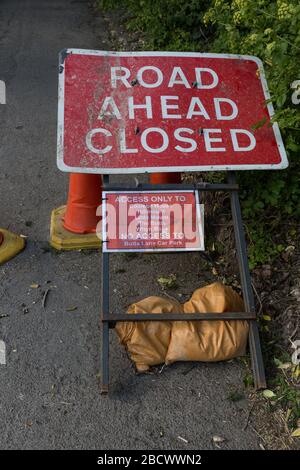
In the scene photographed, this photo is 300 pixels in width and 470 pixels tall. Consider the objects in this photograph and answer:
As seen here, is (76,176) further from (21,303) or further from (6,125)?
(6,125)

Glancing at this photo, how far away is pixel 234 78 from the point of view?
3.60 m

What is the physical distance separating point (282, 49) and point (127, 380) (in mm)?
2038

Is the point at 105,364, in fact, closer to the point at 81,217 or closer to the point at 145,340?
the point at 145,340

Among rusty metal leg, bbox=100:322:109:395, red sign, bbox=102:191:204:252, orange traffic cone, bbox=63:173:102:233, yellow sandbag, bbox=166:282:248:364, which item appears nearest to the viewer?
rusty metal leg, bbox=100:322:109:395

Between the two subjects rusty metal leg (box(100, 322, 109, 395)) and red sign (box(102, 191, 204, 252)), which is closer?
rusty metal leg (box(100, 322, 109, 395))

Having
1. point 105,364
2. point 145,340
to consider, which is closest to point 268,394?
point 145,340

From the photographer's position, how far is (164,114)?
343 centimetres

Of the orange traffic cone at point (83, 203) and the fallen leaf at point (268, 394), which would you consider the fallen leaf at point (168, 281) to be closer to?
the orange traffic cone at point (83, 203)

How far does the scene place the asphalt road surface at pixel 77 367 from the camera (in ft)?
→ 9.30

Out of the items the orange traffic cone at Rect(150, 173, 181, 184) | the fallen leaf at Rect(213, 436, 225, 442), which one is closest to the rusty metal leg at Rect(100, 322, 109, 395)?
the fallen leaf at Rect(213, 436, 225, 442)

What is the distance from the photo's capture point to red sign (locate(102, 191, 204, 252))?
3266 mm

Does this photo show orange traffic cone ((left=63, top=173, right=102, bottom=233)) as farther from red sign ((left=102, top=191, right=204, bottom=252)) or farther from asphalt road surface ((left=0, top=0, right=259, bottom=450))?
red sign ((left=102, top=191, right=204, bottom=252))

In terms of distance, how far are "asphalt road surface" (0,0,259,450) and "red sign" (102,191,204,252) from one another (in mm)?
575

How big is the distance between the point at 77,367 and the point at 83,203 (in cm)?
135
